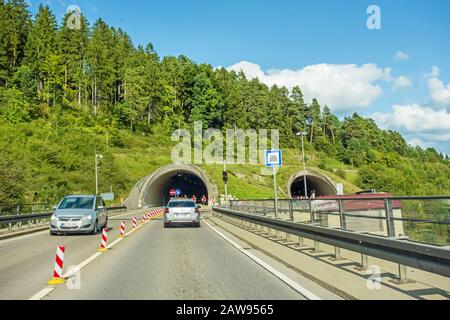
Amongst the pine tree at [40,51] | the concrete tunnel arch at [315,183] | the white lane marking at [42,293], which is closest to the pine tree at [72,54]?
the pine tree at [40,51]

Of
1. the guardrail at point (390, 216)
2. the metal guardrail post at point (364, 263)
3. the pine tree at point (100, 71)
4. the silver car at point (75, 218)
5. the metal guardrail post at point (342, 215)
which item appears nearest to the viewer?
the guardrail at point (390, 216)

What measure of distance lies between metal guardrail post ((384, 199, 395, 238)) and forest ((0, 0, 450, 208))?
68060 millimetres

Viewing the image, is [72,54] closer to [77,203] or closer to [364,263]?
[77,203]

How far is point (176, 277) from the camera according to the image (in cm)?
848

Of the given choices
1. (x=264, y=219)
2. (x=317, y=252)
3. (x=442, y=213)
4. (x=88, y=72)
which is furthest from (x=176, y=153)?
(x=442, y=213)

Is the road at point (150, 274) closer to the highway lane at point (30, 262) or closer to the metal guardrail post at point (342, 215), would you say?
the highway lane at point (30, 262)

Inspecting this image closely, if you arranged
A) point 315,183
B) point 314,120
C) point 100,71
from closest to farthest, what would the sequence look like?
point 315,183
point 100,71
point 314,120

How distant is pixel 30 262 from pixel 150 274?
410 cm

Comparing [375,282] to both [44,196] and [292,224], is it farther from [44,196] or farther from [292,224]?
[44,196]

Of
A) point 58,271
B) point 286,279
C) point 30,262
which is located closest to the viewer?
point 286,279

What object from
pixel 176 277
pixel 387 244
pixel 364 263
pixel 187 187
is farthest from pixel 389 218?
pixel 187 187

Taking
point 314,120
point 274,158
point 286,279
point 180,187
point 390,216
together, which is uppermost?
point 314,120

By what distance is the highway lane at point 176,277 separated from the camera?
6883 millimetres

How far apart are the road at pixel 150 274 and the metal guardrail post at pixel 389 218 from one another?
6.95ft
